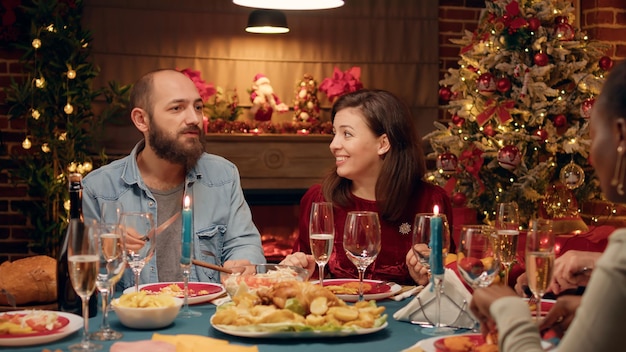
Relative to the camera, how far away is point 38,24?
5.28 metres

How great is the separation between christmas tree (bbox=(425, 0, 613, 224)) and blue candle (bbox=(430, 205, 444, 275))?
3.12 m

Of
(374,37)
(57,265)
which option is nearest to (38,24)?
(374,37)

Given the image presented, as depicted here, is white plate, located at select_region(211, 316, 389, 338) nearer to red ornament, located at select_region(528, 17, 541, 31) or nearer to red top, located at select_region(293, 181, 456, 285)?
red top, located at select_region(293, 181, 456, 285)

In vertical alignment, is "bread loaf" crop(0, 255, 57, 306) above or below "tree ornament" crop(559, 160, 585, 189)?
below

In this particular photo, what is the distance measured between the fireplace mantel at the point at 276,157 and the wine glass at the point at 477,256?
400 cm

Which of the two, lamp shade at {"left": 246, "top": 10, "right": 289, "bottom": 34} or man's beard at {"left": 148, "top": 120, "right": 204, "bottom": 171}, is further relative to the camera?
lamp shade at {"left": 246, "top": 10, "right": 289, "bottom": 34}

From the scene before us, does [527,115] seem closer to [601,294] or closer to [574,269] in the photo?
[574,269]

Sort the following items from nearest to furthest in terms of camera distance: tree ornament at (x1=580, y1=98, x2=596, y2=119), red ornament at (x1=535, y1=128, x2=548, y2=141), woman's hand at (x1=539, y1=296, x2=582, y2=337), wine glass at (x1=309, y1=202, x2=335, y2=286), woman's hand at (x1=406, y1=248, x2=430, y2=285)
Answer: woman's hand at (x1=539, y1=296, x2=582, y2=337) < wine glass at (x1=309, y1=202, x2=335, y2=286) < woman's hand at (x1=406, y1=248, x2=430, y2=285) < tree ornament at (x1=580, y1=98, x2=596, y2=119) < red ornament at (x1=535, y1=128, x2=548, y2=141)

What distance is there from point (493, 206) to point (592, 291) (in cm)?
402

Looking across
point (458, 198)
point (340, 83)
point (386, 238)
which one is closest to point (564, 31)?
point (458, 198)

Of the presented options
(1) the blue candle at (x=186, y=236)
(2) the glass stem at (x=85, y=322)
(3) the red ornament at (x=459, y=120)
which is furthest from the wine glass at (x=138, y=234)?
(3) the red ornament at (x=459, y=120)

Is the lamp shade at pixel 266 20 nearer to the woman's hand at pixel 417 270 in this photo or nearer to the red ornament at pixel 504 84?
the red ornament at pixel 504 84

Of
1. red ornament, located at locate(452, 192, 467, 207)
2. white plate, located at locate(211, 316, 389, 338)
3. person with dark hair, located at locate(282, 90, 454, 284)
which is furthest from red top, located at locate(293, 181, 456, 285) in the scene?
red ornament, located at locate(452, 192, 467, 207)

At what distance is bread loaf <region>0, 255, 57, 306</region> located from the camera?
7.21 feet
